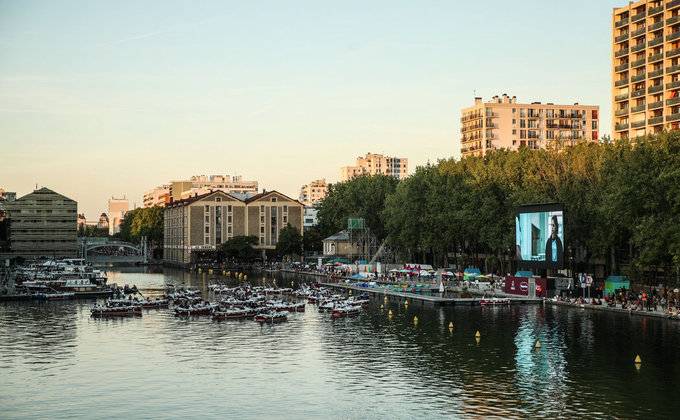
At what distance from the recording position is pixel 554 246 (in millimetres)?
91750

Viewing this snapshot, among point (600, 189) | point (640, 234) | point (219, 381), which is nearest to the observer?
point (219, 381)

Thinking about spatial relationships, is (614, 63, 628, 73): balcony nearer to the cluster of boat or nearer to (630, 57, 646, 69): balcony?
(630, 57, 646, 69): balcony

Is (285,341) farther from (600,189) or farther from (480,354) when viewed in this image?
(600,189)

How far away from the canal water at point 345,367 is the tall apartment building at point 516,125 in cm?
11372

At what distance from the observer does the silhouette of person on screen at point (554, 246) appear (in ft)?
298

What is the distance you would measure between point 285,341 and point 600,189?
52.5 metres

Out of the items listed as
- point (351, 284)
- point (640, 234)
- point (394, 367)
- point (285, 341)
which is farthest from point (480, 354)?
point (351, 284)

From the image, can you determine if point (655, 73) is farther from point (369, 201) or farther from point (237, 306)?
point (237, 306)

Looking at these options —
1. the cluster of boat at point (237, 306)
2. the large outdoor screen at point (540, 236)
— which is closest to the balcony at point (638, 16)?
the large outdoor screen at point (540, 236)

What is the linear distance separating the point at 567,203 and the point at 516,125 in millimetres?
94211

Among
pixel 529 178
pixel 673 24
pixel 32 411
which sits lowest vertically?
pixel 32 411

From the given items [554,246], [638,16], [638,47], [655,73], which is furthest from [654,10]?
[554,246]

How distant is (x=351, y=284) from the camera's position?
128875 millimetres

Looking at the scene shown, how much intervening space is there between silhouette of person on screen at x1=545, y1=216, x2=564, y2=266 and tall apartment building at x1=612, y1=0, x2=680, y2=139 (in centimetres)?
4081
